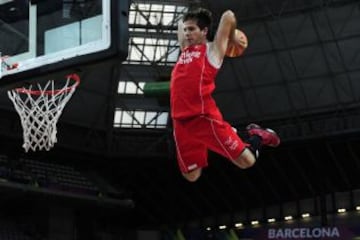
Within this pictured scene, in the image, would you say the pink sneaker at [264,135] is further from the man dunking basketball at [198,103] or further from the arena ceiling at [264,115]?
the arena ceiling at [264,115]

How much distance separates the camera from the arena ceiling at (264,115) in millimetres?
27172

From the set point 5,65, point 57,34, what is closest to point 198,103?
point 57,34

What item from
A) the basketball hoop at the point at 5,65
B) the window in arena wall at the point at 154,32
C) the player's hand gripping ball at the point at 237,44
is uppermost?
the window in arena wall at the point at 154,32

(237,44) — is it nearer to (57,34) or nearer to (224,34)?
(224,34)

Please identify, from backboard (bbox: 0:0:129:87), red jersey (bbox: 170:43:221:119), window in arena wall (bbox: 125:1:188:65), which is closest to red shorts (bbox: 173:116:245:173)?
red jersey (bbox: 170:43:221:119)

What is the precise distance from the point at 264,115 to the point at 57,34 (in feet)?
62.6

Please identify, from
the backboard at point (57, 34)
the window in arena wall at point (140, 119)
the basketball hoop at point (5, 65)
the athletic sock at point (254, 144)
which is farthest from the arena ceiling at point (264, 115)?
the athletic sock at point (254, 144)

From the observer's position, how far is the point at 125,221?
35.0m

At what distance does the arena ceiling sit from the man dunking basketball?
17701 millimetres

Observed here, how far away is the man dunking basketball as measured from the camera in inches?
311

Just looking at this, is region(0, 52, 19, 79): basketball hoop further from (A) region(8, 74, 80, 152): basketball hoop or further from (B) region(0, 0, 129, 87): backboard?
(A) region(8, 74, 80, 152): basketball hoop

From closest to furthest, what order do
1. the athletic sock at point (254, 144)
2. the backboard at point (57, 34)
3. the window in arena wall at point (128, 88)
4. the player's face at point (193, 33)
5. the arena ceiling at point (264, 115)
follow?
the player's face at point (193, 33), the athletic sock at point (254, 144), the backboard at point (57, 34), the arena ceiling at point (264, 115), the window in arena wall at point (128, 88)

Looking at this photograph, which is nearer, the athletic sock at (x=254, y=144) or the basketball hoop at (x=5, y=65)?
the athletic sock at (x=254, y=144)

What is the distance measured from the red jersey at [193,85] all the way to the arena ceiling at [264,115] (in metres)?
17.7
